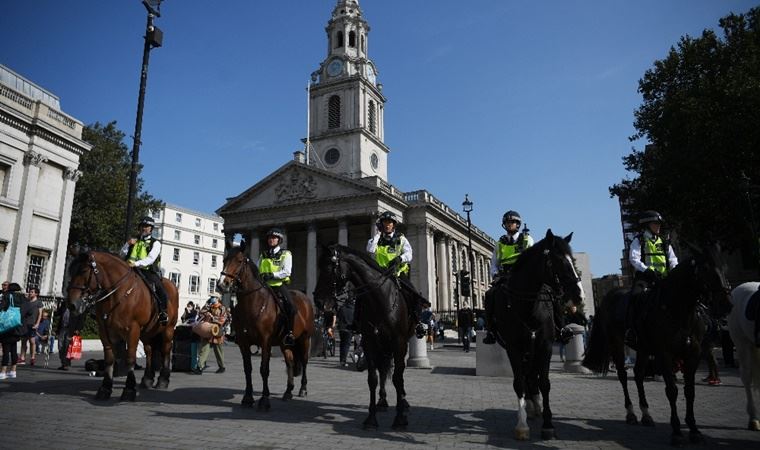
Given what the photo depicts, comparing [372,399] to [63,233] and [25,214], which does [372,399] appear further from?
[63,233]

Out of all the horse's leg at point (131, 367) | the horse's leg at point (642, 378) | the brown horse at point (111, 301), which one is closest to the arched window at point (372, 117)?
the brown horse at point (111, 301)

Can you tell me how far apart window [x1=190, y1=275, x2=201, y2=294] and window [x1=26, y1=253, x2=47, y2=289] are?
4541 cm

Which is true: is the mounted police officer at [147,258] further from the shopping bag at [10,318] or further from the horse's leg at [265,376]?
the shopping bag at [10,318]

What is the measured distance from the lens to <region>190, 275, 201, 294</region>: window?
243ft

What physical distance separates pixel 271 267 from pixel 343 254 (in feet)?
9.85

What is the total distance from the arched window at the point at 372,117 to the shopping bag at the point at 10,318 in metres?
55.1

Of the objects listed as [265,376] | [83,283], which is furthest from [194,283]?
[265,376]

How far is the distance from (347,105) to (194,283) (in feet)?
129

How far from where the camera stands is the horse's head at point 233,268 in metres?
7.66

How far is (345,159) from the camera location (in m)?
58.8

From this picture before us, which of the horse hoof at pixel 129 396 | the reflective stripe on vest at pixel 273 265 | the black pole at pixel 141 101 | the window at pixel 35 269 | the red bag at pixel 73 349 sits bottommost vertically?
the horse hoof at pixel 129 396

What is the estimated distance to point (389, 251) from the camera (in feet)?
25.9

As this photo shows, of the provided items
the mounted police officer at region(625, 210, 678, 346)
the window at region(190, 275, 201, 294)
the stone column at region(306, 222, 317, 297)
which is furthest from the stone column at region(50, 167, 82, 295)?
the window at region(190, 275, 201, 294)

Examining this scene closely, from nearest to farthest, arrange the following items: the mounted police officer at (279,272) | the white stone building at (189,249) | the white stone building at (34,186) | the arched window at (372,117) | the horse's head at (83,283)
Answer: the horse's head at (83,283), the mounted police officer at (279,272), the white stone building at (34,186), the arched window at (372,117), the white stone building at (189,249)
